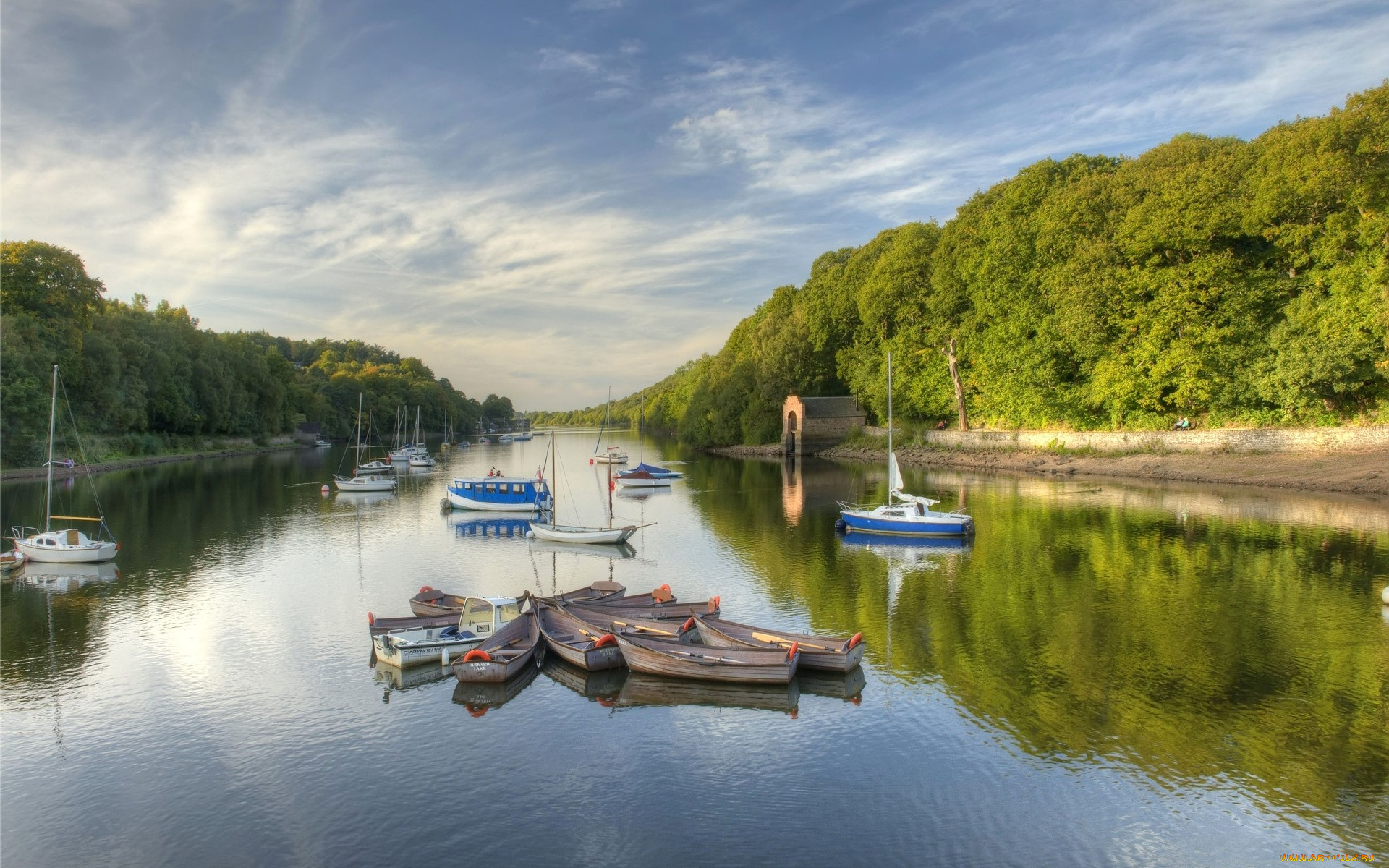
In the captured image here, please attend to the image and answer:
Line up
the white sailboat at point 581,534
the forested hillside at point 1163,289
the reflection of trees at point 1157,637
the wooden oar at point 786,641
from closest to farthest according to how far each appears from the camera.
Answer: the reflection of trees at point 1157,637 < the wooden oar at point 786,641 < the white sailboat at point 581,534 < the forested hillside at point 1163,289

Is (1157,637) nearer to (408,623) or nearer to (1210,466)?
(408,623)

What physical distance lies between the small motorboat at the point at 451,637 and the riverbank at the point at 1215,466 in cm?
4625

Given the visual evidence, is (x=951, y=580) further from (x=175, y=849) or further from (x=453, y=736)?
(x=175, y=849)

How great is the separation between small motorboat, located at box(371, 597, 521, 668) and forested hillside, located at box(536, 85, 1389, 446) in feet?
163

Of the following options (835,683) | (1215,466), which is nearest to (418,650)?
(835,683)

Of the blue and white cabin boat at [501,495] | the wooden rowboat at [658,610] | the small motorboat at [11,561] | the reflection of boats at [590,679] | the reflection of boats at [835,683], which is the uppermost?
the blue and white cabin boat at [501,495]

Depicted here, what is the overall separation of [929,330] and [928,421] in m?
10.8

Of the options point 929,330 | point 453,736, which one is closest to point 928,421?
point 929,330

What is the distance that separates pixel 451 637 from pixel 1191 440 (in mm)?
54728

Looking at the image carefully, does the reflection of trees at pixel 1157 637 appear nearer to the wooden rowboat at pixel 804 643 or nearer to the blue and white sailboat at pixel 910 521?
the blue and white sailboat at pixel 910 521

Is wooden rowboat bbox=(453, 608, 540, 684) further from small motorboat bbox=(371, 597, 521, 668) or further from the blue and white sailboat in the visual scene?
the blue and white sailboat

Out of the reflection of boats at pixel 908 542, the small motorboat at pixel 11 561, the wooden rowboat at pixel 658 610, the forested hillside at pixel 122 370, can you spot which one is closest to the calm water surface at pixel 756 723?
the wooden rowboat at pixel 658 610

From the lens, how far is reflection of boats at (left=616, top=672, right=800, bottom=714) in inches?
691

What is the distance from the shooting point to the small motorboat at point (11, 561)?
30725 mm
